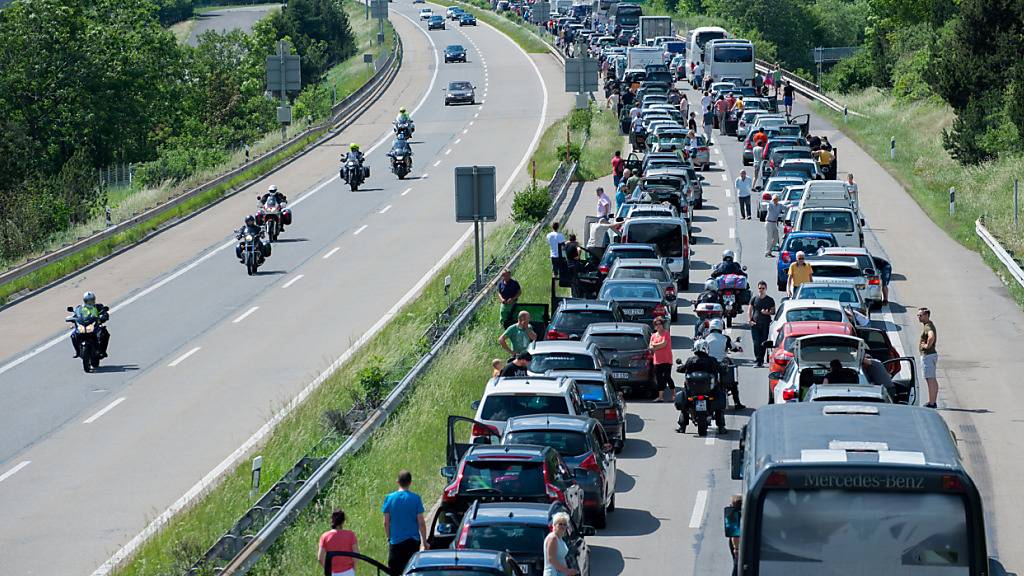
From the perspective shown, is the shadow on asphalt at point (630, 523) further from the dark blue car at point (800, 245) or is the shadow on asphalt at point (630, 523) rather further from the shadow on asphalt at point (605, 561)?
the dark blue car at point (800, 245)

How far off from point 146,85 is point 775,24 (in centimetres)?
6669

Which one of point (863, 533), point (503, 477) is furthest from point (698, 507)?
point (863, 533)

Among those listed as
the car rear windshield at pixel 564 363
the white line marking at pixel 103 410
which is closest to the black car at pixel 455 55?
the white line marking at pixel 103 410

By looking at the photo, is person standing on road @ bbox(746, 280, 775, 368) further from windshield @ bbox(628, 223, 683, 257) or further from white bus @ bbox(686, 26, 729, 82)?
white bus @ bbox(686, 26, 729, 82)

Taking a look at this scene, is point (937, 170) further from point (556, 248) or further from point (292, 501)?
point (292, 501)

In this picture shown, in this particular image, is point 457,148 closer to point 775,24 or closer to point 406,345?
point 406,345

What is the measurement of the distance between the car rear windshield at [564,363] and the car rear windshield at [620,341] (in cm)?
195

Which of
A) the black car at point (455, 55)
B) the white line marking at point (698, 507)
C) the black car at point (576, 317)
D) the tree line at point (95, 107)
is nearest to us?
the white line marking at point (698, 507)

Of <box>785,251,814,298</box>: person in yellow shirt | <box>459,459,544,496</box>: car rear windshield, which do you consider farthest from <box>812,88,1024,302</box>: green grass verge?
<box>459,459,544,496</box>: car rear windshield

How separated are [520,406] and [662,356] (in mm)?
5760

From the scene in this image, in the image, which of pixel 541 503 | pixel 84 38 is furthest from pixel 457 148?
pixel 541 503

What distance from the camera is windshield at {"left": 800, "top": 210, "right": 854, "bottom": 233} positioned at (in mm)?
36906

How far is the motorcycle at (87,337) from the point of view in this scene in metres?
30.8

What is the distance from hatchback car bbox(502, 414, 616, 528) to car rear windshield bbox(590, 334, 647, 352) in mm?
6930
